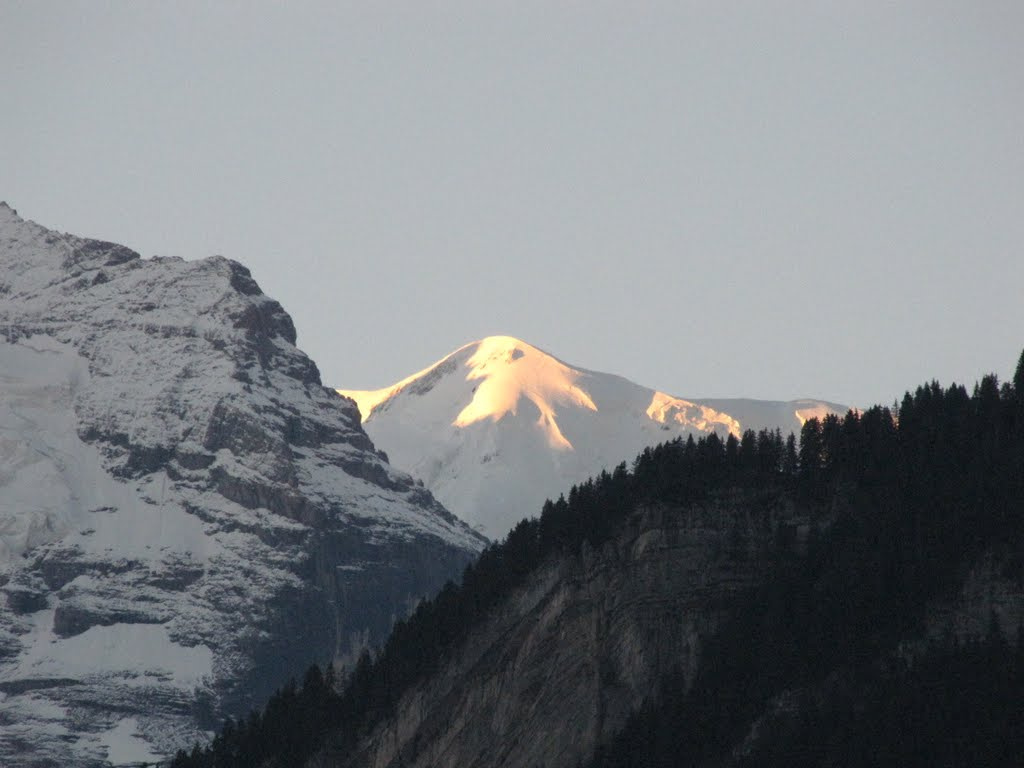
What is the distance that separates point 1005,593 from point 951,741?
12423mm

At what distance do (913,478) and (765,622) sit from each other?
12.9 meters

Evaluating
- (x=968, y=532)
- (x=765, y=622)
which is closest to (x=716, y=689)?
(x=765, y=622)

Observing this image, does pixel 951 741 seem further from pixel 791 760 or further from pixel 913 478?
pixel 913 478

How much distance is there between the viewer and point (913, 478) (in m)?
195

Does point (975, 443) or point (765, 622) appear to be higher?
point (975, 443)

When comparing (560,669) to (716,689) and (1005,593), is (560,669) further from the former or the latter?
(1005,593)

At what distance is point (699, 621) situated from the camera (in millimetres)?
197375

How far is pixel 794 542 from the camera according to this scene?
19912 centimetres

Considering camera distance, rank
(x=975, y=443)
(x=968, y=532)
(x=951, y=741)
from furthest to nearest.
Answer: (x=975, y=443)
(x=968, y=532)
(x=951, y=741)

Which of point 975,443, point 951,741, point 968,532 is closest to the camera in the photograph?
point 951,741

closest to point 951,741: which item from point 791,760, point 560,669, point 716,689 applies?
point 791,760

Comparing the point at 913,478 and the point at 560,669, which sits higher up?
the point at 913,478

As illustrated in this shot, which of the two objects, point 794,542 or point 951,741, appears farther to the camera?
point 794,542

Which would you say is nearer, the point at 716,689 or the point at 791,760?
the point at 791,760
